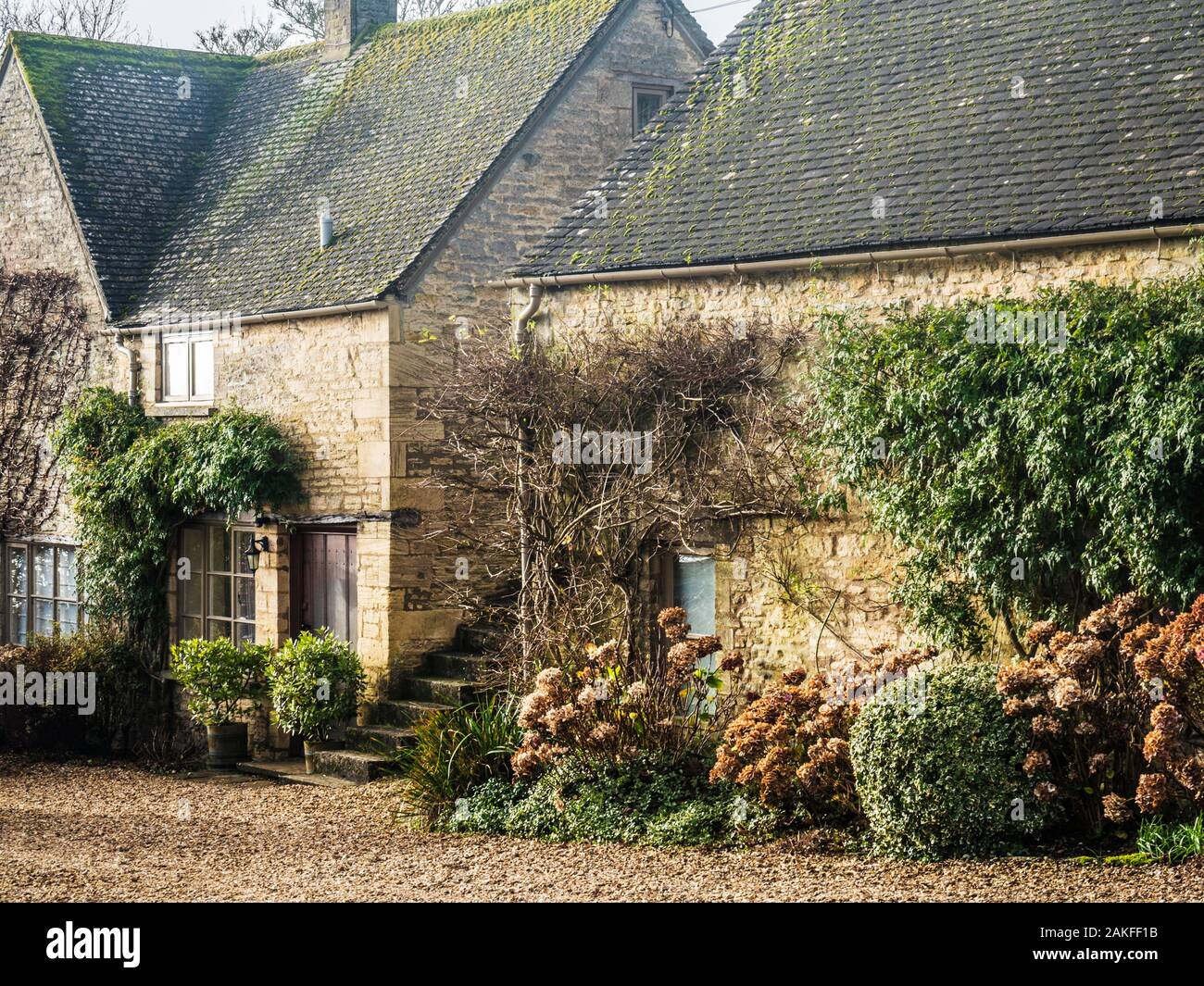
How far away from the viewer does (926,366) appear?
38.0 ft

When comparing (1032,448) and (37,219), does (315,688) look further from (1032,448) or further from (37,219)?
(37,219)

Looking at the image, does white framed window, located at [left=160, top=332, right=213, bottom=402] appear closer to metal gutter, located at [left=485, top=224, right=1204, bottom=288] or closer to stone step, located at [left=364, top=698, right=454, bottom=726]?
stone step, located at [left=364, top=698, right=454, bottom=726]

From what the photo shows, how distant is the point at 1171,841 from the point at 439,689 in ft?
24.9

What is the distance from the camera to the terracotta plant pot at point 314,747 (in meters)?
15.4

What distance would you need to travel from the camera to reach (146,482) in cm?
1806

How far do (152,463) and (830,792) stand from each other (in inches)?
392

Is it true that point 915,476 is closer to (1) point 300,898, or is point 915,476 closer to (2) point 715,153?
(2) point 715,153

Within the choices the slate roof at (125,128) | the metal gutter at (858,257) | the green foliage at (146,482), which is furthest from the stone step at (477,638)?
the slate roof at (125,128)

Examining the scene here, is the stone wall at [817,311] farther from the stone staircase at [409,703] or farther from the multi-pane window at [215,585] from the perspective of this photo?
the multi-pane window at [215,585]

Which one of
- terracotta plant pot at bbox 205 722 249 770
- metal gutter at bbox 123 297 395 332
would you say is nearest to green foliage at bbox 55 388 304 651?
metal gutter at bbox 123 297 395 332

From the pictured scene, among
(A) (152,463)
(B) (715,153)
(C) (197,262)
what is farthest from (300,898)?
(C) (197,262)

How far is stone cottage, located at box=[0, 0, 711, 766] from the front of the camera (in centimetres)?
1595

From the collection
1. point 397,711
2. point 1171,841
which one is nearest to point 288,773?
point 397,711

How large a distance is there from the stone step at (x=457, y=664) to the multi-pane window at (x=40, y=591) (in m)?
6.09
